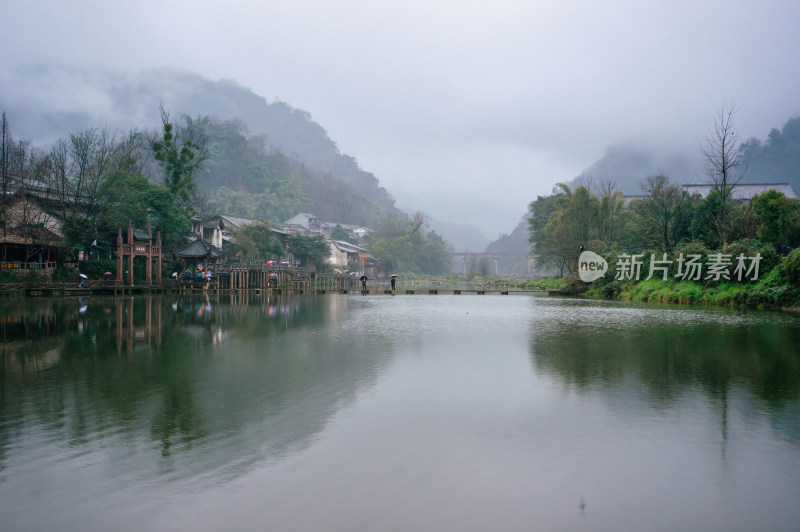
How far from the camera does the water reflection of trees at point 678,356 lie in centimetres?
1000

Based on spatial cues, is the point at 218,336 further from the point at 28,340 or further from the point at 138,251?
the point at 138,251

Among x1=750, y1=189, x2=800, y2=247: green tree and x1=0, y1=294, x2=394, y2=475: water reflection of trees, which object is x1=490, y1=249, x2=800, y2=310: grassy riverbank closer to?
x1=750, y1=189, x2=800, y2=247: green tree

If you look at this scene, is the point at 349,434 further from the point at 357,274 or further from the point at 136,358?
the point at 357,274

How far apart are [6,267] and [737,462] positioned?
39.4m

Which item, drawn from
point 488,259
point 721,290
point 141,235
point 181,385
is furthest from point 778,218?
point 488,259

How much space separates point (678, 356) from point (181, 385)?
11.0m

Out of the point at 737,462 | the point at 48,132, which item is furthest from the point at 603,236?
the point at 48,132

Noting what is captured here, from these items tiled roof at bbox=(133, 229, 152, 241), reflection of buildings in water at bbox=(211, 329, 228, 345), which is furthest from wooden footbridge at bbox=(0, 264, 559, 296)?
reflection of buildings in water at bbox=(211, 329, 228, 345)

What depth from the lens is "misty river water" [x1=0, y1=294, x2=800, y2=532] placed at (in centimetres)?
502

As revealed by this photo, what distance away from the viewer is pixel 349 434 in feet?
23.4

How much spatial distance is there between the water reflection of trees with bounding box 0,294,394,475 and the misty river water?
0.17 ft

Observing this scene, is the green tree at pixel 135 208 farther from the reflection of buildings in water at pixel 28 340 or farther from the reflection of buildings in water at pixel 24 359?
A: the reflection of buildings in water at pixel 24 359

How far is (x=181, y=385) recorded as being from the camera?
9.73 meters

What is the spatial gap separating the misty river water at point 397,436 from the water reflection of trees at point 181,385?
0.17 feet
